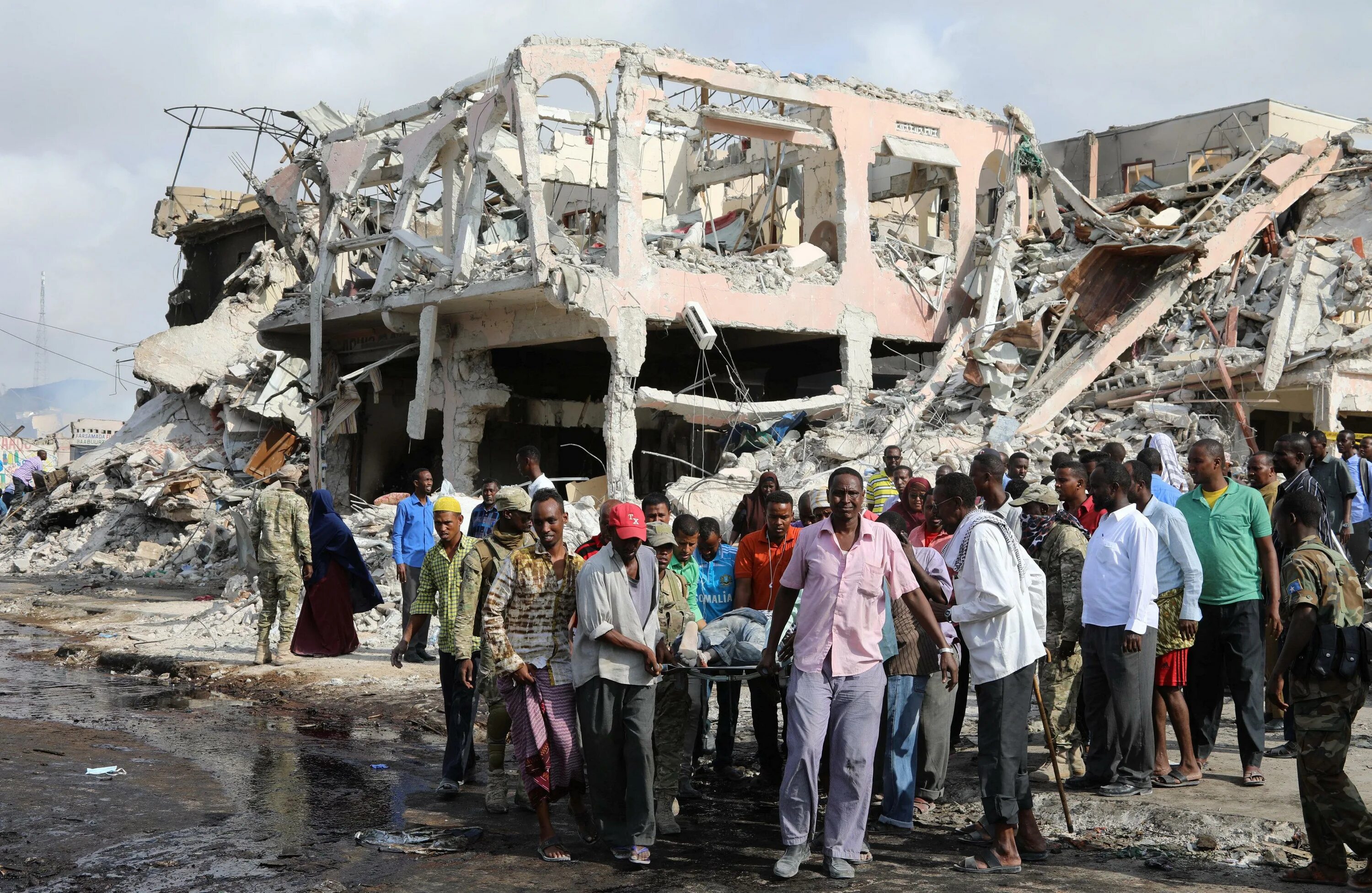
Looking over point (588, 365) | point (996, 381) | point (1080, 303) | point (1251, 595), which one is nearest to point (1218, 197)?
point (1080, 303)

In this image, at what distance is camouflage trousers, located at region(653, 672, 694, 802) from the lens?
232 inches

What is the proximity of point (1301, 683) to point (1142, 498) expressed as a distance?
149 centimetres

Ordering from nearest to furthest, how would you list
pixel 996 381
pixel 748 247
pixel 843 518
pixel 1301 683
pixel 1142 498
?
pixel 1301 683 → pixel 843 518 → pixel 1142 498 → pixel 996 381 → pixel 748 247

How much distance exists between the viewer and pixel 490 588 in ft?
19.2

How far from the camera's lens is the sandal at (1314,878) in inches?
190

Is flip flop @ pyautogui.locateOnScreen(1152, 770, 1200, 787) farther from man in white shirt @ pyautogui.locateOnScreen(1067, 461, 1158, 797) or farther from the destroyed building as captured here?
the destroyed building

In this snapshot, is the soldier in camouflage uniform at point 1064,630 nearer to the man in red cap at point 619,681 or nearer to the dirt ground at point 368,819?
the dirt ground at point 368,819

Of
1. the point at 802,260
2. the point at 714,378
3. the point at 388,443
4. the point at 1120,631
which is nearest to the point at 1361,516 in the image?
the point at 1120,631

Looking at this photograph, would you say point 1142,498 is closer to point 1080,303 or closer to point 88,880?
point 88,880

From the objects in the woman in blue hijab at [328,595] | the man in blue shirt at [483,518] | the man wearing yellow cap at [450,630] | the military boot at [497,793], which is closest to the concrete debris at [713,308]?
the woman in blue hijab at [328,595]

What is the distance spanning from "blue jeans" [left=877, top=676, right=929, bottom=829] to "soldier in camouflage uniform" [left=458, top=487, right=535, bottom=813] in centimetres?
168

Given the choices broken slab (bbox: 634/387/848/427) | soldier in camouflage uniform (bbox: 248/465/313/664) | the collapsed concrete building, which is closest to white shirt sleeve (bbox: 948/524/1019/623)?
soldier in camouflage uniform (bbox: 248/465/313/664)

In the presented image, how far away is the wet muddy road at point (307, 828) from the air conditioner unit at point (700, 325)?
8936 mm

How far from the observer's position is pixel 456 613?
6301 millimetres
